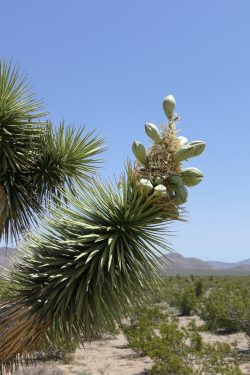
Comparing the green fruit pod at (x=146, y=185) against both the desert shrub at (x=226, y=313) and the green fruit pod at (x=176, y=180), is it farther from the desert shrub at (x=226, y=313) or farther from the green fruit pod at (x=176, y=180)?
the desert shrub at (x=226, y=313)

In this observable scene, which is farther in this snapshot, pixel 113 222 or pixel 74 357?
pixel 74 357

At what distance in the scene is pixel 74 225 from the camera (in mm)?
3902

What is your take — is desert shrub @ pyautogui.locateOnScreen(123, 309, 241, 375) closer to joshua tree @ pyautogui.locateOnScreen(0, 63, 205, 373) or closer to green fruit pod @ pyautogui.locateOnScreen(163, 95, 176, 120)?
joshua tree @ pyautogui.locateOnScreen(0, 63, 205, 373)

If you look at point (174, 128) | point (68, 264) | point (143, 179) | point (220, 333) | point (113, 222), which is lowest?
point (220, 333)

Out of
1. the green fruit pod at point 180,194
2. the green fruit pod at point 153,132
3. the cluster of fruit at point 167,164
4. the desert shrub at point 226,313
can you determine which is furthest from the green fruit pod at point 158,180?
the desert shrub at point 226,313

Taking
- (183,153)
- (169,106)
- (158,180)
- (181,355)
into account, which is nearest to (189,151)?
(183,153)

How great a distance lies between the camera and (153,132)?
3.52 meters

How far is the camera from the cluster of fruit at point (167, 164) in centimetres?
344

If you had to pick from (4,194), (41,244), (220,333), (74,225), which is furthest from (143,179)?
(220,333)

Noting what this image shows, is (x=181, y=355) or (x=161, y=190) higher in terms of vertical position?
(x=161, y=190)

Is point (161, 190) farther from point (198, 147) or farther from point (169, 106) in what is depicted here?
point (169, 106)

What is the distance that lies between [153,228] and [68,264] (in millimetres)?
717

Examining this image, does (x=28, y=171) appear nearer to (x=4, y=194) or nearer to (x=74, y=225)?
(x=4, y=194)

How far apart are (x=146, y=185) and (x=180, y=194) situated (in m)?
0.25
